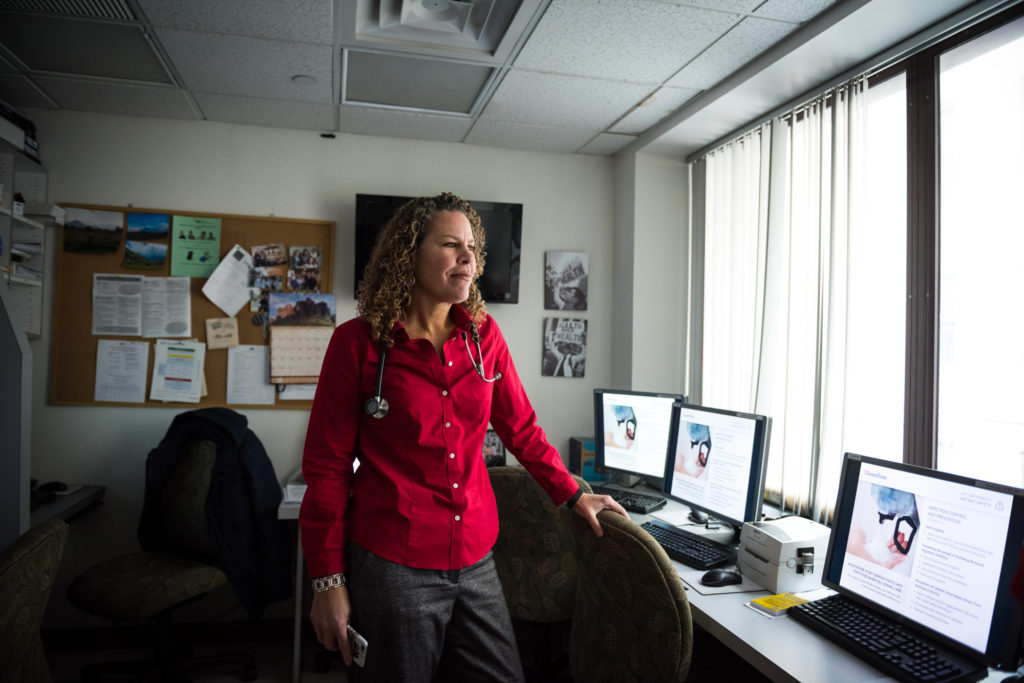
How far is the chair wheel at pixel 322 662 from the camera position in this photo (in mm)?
2689

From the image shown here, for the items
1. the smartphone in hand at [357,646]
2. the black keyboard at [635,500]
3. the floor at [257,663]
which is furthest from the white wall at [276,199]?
the smartphone in hand at [357,646]

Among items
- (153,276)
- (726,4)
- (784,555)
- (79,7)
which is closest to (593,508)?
(784,555)

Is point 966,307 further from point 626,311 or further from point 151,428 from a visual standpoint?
point 151,428

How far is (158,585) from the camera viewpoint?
2369 mm

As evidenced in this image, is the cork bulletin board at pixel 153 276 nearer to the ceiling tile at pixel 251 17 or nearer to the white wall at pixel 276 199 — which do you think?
A: the white wall at pixel 276 199

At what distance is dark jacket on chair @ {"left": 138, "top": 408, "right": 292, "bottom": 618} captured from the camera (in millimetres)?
2527

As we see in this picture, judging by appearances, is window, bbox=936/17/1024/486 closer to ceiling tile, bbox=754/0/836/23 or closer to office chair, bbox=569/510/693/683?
ceiling tile, bbox=754/0/836/23

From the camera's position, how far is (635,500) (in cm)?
253

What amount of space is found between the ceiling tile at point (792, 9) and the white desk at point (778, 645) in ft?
5.58

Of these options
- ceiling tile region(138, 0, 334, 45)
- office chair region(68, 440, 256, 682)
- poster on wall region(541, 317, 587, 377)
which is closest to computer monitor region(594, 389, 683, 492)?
poster on wall region(541, 317, 587, 377)

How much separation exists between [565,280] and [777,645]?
7.31 ft

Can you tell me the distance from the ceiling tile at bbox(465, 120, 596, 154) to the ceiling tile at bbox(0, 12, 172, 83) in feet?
4.48

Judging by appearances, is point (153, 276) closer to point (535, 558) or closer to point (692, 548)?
point (535, 558)

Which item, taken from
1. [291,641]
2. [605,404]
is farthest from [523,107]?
[291,641]
